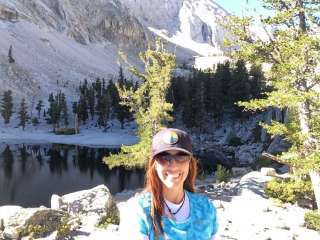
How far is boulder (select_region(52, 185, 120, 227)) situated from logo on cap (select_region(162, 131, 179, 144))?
16.1m

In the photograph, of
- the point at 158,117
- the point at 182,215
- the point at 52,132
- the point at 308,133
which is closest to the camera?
the point at 182,215

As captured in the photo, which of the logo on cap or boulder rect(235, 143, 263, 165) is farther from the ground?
the logo on cap

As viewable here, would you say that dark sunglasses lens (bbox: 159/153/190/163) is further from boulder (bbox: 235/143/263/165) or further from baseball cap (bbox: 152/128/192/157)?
boulder (bbox: 235/143/263/165)

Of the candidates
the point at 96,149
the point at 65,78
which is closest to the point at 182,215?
the point at 96,149

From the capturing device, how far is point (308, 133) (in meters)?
14.5

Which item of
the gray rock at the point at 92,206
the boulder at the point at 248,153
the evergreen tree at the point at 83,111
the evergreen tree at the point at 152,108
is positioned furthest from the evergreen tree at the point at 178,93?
the gray rock at the point at 92,206

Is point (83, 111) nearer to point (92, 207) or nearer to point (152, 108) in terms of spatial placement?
point (152, 108)

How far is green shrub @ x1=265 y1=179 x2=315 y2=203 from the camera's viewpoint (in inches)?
933

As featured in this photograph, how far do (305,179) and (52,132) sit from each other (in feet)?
264

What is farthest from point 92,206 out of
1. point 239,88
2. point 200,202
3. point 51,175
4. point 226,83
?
point 226,83

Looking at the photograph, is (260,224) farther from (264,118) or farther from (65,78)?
(65,78)

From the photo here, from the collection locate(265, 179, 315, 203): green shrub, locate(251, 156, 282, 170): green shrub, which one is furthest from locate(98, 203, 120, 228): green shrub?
locate(251, 156, 282, 170): green shrub

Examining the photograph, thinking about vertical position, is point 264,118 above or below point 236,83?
below

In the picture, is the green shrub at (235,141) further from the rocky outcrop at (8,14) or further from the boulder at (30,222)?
the rocky outcrop at (8,14)
